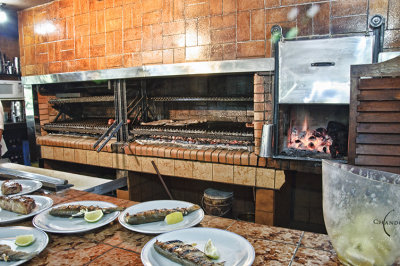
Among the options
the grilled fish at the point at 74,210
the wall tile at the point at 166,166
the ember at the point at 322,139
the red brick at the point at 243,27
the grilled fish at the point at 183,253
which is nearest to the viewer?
the grilled fish at the point at 183,253

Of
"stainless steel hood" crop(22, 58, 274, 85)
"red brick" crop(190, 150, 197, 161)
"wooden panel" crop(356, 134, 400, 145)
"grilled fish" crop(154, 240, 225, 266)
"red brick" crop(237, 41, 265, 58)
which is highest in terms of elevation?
"red brick" crop(237, 41, 265, 58)

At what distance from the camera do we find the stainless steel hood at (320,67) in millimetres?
2648

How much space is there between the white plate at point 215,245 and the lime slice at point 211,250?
Result: 19 mm

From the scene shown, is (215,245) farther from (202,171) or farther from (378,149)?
(202,171)

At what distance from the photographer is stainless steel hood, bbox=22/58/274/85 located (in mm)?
3086

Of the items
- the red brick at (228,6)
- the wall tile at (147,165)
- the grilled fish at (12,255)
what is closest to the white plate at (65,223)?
the grilled fish at (12,255)

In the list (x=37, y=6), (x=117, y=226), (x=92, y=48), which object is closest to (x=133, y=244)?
(x=117, y=226)

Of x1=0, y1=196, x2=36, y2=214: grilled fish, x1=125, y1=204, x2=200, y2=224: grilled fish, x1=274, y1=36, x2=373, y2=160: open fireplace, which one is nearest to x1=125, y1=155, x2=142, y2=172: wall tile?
x1=274, y1=36, x2=373, y2=160: open fireplace

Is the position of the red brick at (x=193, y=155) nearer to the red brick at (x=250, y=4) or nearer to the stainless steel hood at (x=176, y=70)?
the stainless steel hood at (x=176, y=70)

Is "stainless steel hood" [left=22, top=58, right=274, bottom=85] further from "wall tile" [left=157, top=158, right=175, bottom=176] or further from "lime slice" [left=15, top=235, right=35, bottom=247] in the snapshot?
"lime slice" [left=15, top=235, right=35, bottom=247]

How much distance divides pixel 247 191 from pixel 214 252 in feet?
10.4

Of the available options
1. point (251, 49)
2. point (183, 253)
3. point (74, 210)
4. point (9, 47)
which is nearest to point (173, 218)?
point (183, 253)

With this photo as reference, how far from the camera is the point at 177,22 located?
11.9ft

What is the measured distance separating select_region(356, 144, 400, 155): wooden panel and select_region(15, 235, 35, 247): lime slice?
2281 millimetres
